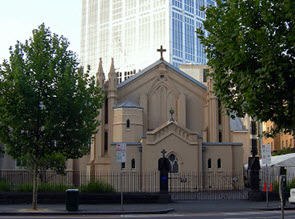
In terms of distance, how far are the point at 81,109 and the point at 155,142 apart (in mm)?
17813

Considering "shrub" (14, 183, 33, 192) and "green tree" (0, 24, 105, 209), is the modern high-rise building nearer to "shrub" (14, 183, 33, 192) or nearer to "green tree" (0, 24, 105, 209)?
"shrub" (14, 183, 33, 192)

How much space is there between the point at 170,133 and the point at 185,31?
99886 mm

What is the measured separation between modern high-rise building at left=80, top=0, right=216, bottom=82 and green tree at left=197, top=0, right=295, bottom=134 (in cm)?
11611

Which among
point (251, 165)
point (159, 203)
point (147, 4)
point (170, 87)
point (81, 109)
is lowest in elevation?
point (159, 203)

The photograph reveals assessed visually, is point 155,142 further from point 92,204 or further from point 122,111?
Answer: point 92,204

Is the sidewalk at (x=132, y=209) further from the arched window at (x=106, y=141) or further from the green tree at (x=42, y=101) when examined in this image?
the arched window at (x=106, y=141)

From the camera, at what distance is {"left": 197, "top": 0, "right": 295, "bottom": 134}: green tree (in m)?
14.1

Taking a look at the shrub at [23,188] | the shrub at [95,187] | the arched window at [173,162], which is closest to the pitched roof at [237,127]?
the arched window at [173,162]

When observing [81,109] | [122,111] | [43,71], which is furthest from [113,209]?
[122,111]

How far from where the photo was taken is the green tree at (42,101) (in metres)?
22.8

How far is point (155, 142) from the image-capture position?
1617 inches

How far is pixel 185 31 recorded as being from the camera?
138m

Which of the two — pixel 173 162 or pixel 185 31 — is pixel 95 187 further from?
pixel 185 31

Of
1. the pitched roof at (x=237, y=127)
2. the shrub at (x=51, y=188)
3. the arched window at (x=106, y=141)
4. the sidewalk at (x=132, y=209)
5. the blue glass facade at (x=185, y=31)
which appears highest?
the blue glass facade at (x=185, y=31)
